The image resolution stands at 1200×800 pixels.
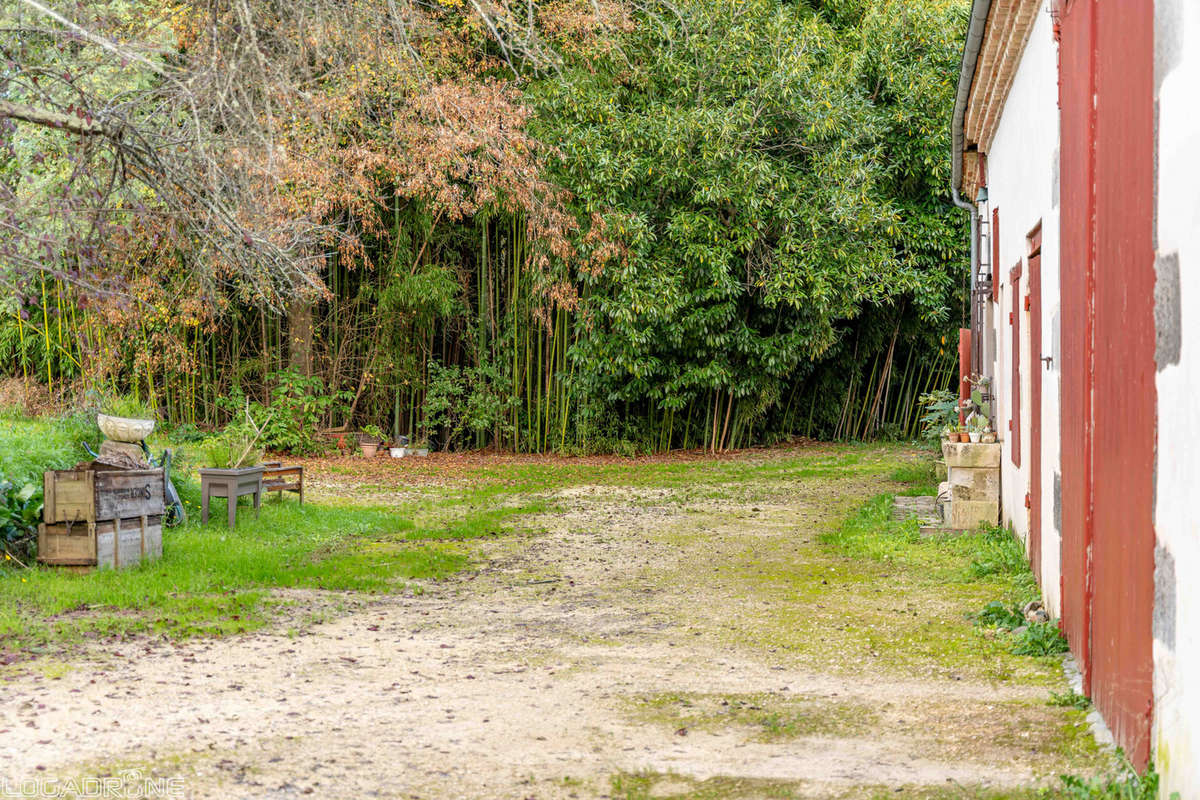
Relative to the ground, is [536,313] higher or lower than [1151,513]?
higher

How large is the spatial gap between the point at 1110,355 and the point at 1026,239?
2870 millimetres

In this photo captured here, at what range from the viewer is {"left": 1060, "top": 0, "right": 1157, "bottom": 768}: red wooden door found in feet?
10.1

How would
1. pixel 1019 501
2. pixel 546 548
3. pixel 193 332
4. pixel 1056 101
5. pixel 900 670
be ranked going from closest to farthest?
pixel 900 670, pixel 1056 101, pixel 1019 501, pixel 546 548, pixel 193 332

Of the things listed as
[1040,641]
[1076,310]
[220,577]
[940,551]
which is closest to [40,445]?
[220,577]

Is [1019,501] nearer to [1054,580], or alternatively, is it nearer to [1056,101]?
[1054,580]

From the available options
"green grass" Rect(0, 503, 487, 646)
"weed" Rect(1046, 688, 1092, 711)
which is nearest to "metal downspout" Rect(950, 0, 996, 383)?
"weed" Rect(1046, 688, 1092, 711)

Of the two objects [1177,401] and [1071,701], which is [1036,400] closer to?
[1071,701]

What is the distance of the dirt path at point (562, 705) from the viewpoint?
336cm

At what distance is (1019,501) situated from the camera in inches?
269

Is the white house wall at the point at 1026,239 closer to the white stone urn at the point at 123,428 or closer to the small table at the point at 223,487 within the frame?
the small table at the point at 223,487

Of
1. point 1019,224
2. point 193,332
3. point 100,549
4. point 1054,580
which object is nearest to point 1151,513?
point 1054,580

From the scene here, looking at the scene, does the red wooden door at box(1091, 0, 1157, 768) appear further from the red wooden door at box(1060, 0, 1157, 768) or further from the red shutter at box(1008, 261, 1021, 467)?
the red shutter at box(1008, 261, 1021, 467)

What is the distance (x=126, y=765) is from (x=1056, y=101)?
441 centimetres

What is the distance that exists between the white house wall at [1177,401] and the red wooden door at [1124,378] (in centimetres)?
9
